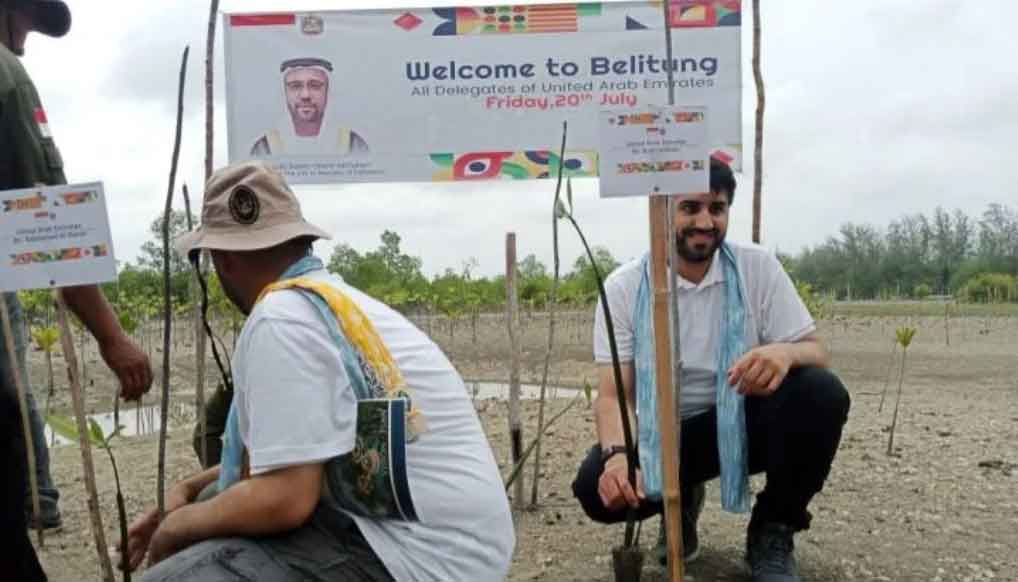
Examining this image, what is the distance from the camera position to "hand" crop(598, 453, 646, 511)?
221 centimetres

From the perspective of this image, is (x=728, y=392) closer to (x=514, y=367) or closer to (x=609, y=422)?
(x=609, y=422)

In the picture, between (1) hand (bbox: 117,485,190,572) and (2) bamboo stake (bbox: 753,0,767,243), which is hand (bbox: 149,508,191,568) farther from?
(2) bamboo stake (bbox: 753,0,767,243)

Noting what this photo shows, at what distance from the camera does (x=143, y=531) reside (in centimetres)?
195

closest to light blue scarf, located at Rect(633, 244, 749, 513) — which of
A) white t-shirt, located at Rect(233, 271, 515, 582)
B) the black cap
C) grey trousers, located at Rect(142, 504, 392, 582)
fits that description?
white t-shirt, located at Rect(233, 271, 515, 582)

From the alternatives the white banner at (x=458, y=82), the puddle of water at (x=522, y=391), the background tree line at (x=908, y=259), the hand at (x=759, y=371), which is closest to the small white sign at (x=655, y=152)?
the hand at (x=759, y=371)

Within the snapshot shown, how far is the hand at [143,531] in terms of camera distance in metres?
1.87

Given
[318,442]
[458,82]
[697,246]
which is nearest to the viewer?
[318,442]

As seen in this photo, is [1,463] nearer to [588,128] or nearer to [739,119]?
[588,128]

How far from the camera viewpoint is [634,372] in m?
2.63

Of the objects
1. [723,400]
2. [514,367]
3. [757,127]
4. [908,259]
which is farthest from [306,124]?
[908,259]

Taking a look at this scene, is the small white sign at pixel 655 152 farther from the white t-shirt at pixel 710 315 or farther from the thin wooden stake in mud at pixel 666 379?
the white t-shirt at pixel 710 315

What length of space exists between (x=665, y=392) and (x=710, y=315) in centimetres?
67

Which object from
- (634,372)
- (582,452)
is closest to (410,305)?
(582,452)

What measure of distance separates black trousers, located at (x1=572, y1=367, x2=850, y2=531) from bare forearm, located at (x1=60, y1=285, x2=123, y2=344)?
1.26 metres
